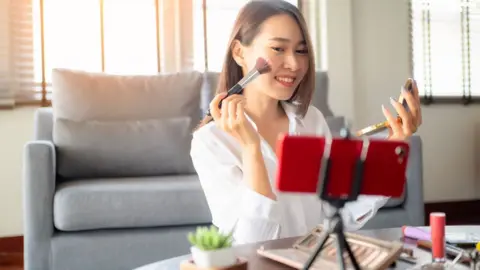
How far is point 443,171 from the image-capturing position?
311 cm

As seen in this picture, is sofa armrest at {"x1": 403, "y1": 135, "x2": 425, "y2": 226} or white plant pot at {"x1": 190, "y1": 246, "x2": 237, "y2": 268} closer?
white plant pot at {"x1": 190, "y1": 246, "x2": 237, "y2": 268}

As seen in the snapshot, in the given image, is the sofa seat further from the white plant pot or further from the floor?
the white plant pot

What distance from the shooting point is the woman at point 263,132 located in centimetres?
86

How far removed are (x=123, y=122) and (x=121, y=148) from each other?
12 centimetres

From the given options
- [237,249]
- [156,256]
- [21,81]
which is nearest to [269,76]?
[237,249]

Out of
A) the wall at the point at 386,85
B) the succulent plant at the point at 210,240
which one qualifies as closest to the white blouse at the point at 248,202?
the succulent plant at the point at 210,240

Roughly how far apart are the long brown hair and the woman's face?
0.01 meters

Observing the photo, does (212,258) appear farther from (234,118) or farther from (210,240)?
(234,118)

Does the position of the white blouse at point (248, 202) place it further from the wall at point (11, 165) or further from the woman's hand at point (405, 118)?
the wall at point (11, 165)

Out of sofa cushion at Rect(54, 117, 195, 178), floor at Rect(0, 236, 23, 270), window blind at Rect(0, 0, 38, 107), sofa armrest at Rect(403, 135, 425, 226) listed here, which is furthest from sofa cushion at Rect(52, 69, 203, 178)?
sofa armrest at Rect(403, 135, 425, 226)

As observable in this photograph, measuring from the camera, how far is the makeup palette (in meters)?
0.70

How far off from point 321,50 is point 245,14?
1.94 meters

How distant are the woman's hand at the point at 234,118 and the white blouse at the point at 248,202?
10 centimetres

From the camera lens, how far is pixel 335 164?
1.57 feet
